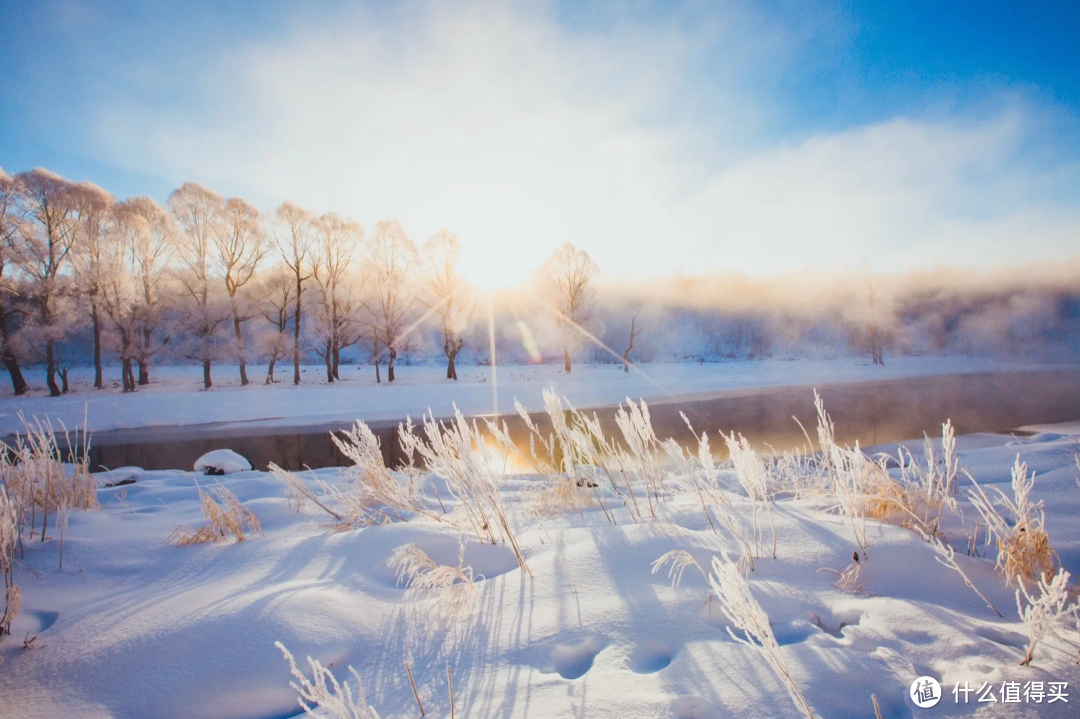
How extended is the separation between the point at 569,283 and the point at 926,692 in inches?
1160

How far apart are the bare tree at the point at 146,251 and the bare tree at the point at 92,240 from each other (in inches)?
26.0

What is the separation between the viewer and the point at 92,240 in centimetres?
2078

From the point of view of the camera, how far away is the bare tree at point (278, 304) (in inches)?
982

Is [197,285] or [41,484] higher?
[197,285]

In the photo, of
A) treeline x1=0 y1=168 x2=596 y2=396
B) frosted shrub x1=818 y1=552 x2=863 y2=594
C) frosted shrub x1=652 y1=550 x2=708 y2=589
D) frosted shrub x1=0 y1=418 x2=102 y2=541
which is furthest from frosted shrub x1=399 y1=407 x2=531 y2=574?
treeline x1=0 y1=168 x2=596 y2=396

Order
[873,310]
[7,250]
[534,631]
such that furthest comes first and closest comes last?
[873,310], [7,250], [534,631]

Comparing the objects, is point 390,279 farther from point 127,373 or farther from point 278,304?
point 127,373

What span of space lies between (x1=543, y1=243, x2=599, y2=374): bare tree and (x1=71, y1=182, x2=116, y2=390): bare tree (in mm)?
22729

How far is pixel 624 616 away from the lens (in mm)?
2111

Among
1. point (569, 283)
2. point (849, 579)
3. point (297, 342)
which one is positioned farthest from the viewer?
point (569, 283)

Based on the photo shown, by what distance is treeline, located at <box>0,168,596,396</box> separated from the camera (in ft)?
64.4

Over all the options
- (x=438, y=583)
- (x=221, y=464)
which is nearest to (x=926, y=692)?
(x=438, y=583)

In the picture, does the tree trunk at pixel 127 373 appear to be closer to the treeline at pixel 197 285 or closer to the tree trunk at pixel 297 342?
the treeline at pixel 197 285

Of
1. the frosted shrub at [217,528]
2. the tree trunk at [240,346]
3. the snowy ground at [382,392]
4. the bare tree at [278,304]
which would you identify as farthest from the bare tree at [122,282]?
the frosted shrub at [217,528]
